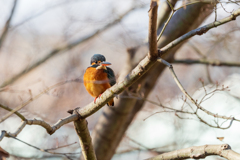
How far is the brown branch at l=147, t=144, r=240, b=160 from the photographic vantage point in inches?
106

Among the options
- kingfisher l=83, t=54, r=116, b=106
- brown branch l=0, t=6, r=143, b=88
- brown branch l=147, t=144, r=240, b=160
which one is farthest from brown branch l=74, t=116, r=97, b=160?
brown branch l=0, t=6, r=143, b=88

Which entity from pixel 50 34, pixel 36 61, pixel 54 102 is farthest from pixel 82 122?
pixel 50 34

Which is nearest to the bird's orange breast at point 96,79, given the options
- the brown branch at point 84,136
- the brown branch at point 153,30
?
the brown branch at point 84,136

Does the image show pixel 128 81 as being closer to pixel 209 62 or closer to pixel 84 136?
pixel 84 136

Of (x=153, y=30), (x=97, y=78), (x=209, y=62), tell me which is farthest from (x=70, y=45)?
(x=153, y=30)

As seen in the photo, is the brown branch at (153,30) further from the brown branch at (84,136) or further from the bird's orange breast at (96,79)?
the bird's orange breast at (96,79)

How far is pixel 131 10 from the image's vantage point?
7312mm

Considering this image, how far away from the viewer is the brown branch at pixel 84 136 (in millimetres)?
3539

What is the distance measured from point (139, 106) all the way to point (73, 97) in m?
2.14

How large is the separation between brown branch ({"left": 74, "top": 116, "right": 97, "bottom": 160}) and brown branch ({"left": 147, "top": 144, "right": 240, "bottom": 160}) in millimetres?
1029

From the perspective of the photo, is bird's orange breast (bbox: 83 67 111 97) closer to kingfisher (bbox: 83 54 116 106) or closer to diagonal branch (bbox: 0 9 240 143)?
kingfisher (bbox: 83 54 116 106)

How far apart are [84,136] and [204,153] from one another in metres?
1.60

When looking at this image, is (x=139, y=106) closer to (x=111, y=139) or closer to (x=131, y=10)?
(x=111, y=139)

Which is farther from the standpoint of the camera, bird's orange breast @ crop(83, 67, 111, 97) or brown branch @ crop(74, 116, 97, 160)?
bird's orange breast @ crop(83, 67, 111, 97)
